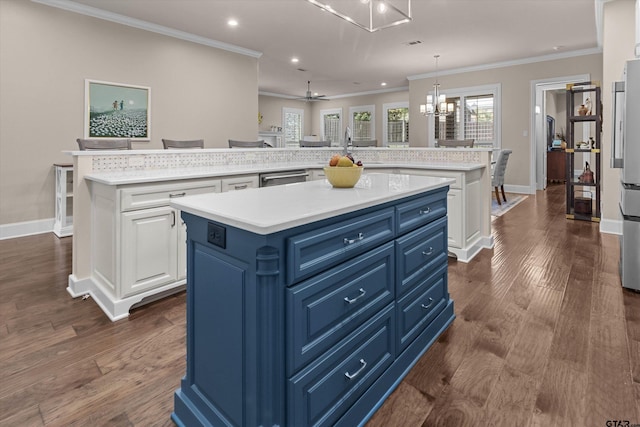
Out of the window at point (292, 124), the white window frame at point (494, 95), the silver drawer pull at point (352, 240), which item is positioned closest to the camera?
the silver drawer pull at point (352, 240)

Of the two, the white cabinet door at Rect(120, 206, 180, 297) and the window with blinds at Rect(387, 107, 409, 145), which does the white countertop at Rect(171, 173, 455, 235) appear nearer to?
the white cabinet door at Rect(120, 206, 180, 297)

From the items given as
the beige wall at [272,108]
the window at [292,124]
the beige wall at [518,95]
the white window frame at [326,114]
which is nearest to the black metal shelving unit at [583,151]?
the beige wall at [518,95]

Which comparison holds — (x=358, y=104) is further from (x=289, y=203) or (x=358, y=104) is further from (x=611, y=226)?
(x=289, y=203)

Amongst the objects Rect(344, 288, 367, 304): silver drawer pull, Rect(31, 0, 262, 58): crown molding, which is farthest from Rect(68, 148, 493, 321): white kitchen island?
Rect(31, 0, 262, 58): crown molding

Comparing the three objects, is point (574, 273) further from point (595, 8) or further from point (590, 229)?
point (595, 8)

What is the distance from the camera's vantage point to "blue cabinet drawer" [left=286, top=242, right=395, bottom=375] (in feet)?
3.72

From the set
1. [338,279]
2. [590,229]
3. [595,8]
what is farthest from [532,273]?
[595,8]

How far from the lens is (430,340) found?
1.99 metres

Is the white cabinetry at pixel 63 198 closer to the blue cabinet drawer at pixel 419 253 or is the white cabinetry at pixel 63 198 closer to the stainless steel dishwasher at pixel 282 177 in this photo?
the stainless steel dishwasher at pixel 282 177

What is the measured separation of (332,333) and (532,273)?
2534 mm

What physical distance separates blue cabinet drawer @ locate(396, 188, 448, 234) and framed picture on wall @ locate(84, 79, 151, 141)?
4574 millimetres

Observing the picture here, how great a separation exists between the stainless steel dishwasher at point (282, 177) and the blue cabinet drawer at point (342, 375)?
→ 187 cm

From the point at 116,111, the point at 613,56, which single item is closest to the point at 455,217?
the point at 613,56

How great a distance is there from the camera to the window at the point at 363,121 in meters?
11.8
